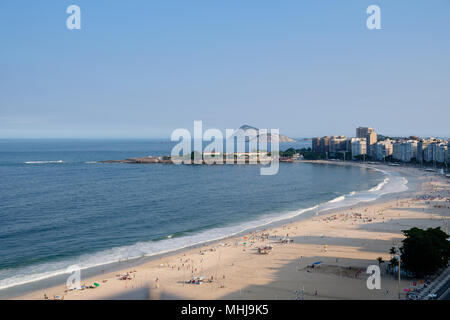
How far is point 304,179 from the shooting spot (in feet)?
235

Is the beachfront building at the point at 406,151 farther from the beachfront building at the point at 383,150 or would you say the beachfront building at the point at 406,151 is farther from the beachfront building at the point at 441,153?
the beachfront building at the point at 441,153

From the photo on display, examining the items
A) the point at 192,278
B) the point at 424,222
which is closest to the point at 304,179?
the point at 424,222

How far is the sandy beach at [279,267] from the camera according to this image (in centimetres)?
1934

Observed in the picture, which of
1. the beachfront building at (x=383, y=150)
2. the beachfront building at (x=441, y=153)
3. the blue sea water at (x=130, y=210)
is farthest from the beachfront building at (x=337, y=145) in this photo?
the blue sea water at (x=130, y=210)

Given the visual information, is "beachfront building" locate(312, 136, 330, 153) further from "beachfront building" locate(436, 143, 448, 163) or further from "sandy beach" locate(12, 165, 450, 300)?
"sandy beach" locate(12, 165, 450, 300)

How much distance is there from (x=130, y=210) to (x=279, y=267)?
2171 cm

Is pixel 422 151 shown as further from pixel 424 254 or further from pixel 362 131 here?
pixel 424 254

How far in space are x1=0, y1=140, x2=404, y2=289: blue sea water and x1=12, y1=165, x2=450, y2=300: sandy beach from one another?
125 inches

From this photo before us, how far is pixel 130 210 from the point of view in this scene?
1603 inches

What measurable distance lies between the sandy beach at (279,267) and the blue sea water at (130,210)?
10.4ft

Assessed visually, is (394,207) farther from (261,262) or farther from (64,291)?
(64,291)

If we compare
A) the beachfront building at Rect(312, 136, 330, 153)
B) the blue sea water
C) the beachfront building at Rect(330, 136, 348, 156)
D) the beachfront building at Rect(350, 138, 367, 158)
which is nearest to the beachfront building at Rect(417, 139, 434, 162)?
the beachfront building at Rect(350, 138, 367, 158)

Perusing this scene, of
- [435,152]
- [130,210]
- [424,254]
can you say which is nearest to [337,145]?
[435,152]

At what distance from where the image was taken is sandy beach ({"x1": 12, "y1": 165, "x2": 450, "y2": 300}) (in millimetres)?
19344
